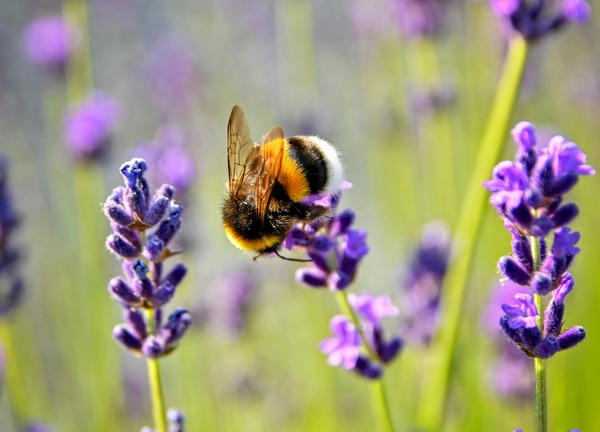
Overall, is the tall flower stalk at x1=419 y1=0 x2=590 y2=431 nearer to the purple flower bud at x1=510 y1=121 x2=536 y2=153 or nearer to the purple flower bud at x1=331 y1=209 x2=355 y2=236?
the purple flower bud at x1=331 y1=209 x2=355 y2=236

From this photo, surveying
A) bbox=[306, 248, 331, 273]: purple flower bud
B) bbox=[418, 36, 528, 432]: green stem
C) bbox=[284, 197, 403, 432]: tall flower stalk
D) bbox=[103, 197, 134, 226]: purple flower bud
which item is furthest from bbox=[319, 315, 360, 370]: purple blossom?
bbox=[418, 36, 528, 432]: green stem

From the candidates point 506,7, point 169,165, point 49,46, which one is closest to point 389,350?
point 506,7

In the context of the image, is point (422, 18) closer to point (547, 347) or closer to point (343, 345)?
point (343, 345)

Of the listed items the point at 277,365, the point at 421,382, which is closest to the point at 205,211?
the point at 277,365

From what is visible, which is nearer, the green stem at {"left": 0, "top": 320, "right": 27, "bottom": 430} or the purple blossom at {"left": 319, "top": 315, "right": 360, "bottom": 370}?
the purple blossom at {"left": 319, "top": 315, "right": 360, "bottom": 370}

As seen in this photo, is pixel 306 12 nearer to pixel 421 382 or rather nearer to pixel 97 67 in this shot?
pixel 421 382

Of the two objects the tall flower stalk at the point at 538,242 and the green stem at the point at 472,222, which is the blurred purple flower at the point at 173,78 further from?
the tall flower stalk at the point at 538,242
